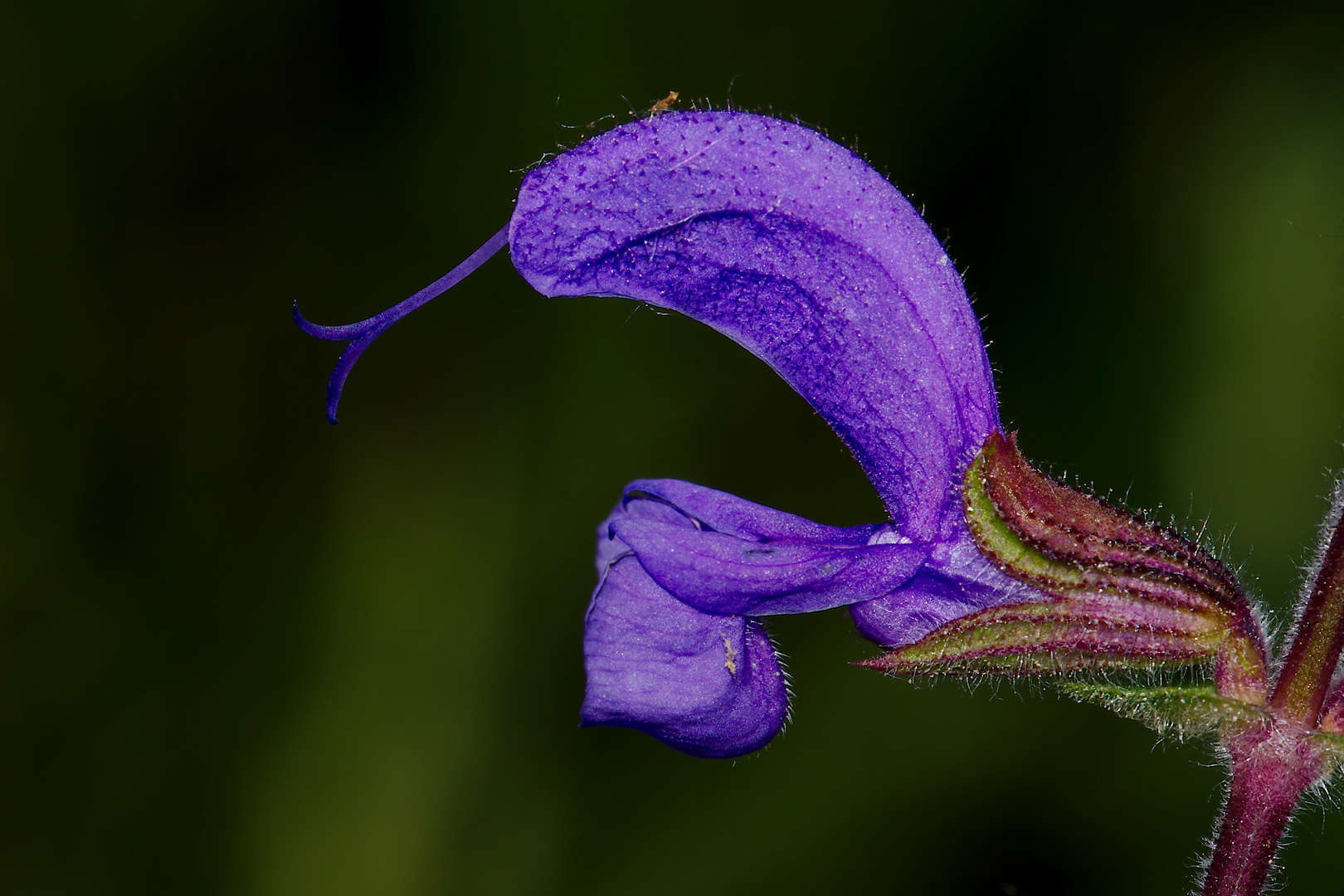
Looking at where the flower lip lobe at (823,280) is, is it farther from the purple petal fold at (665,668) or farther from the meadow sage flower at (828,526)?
the purple petal fold at (665,668)

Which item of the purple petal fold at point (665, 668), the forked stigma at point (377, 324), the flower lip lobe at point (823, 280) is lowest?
the purple petal fold at point (665, 668)

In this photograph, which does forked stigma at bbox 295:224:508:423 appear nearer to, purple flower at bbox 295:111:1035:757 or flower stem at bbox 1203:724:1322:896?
purple flower at bbox 295:111:1035:757

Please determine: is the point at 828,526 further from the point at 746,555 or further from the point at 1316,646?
the point at 1316,646

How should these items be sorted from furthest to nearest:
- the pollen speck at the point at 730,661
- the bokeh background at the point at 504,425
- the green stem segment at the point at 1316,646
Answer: the bokeh background at the point at 504,425
the pollen speck at the point at 730,661
the green stem segment at the point at 1316,646

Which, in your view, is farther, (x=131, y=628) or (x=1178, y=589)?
(x=131, y=628)

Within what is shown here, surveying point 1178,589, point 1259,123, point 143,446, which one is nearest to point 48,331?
point 143,446

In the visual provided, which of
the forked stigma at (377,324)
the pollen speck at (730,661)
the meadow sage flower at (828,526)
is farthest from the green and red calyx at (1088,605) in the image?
the forked stigma at (377,324)

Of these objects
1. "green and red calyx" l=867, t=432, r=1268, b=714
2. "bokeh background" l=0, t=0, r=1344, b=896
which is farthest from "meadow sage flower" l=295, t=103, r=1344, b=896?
"bokeh background" l=0, t=0, r=1344, b=896

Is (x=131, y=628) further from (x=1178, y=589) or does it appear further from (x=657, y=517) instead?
(x=1178, y=589)
